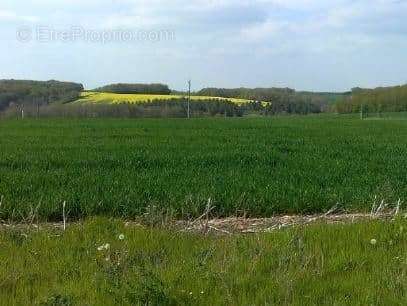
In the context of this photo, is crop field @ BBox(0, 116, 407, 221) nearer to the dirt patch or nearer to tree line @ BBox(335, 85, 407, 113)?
the dirt patch

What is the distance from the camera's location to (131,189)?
32.1 ft

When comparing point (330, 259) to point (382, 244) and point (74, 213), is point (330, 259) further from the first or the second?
point (74, 213)

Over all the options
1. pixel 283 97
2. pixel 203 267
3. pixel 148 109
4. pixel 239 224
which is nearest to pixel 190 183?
pixel 239 224

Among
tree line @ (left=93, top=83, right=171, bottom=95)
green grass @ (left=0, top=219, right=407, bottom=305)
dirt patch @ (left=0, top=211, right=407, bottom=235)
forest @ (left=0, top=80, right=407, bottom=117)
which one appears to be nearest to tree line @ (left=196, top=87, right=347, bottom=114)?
forest @ (left=0, top=80, right=407, bottom=117)

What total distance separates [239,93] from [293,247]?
118m

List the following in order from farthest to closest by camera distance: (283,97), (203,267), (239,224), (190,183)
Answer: (283,97) < (190,183) < (239,224) < (203,267)

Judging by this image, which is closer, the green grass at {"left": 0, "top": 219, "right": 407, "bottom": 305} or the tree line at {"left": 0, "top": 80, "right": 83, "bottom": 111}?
the green grass at {"left": 0, "top": 219, "right": 407, "bottom": 305}

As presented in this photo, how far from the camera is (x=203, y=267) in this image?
491 cm

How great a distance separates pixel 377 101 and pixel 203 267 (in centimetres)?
10652

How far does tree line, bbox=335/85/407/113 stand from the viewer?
10218 centimetres

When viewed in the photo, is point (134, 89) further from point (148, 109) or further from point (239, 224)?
point (239, 224)

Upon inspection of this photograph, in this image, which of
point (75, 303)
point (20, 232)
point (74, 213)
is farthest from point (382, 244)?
point (74, 213)

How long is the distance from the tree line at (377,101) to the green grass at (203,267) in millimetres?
A: 96052

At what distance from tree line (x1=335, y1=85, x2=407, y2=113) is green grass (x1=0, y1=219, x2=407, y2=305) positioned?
9605 cm
